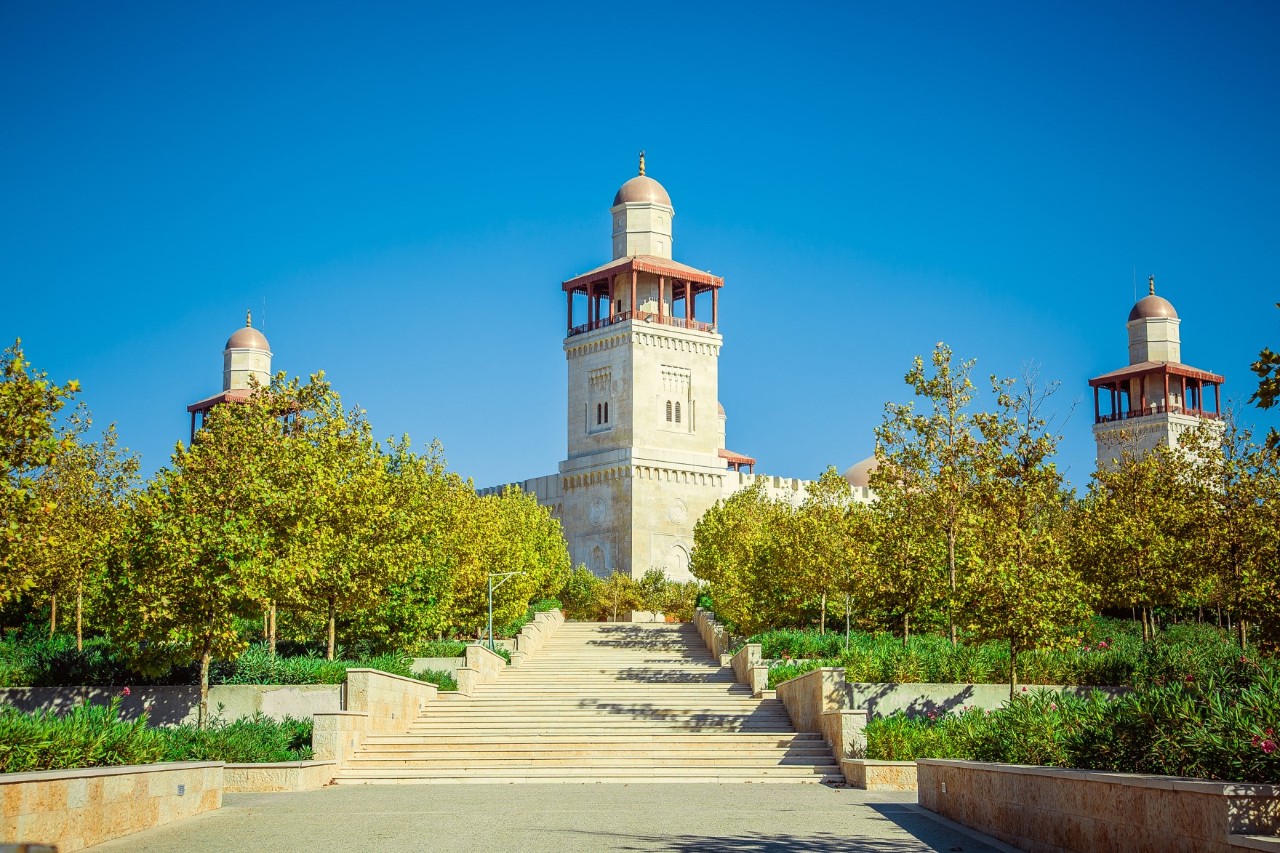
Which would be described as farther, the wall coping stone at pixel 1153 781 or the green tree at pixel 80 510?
the green tree at pixel 80 510

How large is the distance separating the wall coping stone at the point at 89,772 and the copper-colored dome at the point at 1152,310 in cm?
6738

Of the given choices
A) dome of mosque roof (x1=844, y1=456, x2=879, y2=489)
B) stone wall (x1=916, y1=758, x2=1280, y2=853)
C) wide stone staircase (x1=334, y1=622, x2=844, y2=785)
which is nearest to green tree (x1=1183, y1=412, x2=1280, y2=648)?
wide stone staircase (x1=334, y1=622, x2=844, y2=785)

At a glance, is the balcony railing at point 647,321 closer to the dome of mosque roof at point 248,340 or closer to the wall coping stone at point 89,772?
the dome of mosque roof at point 248,340

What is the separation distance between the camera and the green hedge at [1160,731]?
969 cm

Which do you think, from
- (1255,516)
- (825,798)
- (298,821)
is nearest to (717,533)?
(1255,516)

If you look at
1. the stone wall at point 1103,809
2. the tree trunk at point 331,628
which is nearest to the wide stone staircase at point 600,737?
the tree trunk at point 331,628

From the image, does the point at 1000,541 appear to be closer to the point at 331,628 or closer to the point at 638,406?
the point at 331,628

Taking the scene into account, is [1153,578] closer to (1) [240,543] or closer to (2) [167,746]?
(1) [240,543]

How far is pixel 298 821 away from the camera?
1450cm

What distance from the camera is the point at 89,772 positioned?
12305 mm

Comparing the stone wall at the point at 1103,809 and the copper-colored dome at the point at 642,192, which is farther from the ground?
the copper-colored dome at the point at 642,192

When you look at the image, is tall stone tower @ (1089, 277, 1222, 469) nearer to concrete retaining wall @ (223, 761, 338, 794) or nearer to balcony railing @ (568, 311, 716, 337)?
balcony railing @ (568, 311, 716, 337)

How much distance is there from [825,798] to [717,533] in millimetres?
32403

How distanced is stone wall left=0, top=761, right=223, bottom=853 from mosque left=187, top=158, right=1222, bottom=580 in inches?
1841
